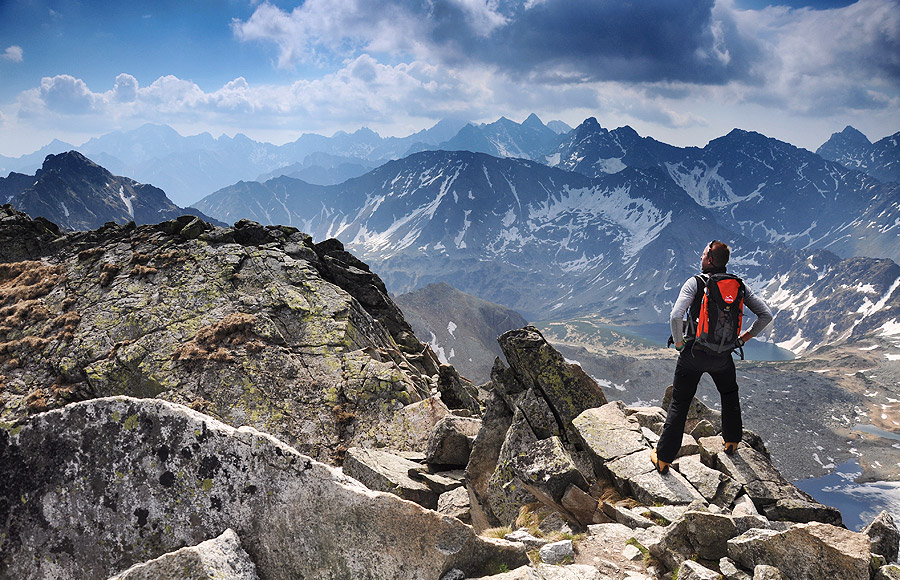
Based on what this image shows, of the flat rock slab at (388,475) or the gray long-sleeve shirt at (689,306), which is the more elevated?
the gray long-sleeve shirt at (689,306)

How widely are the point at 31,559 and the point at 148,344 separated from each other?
66.0 feet

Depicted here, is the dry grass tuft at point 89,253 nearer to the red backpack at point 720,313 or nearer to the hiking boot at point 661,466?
the hiking boot at point 661,466

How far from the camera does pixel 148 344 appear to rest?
23.9 m

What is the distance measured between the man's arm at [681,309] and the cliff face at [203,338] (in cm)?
1089

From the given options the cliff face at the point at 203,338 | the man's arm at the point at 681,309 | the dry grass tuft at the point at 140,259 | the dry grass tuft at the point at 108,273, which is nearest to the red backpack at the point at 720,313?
the man's arm at the point at 681,309

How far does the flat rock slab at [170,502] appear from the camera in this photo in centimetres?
624

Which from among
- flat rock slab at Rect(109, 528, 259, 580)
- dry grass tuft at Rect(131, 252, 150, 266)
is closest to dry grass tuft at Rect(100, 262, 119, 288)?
dry grass tuft at Rect(131, 252, 150, 266)

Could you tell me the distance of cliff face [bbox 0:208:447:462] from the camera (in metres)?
21.2

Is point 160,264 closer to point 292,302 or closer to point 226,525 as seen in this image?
point 292,302

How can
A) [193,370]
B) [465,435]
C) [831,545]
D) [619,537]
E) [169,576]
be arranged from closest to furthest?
1. [169,576]
2. [831,545]
3. [619,537]
4. [465,435]
5. [193,370]

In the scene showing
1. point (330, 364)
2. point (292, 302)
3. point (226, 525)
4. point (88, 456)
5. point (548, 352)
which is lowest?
point (226, 525)

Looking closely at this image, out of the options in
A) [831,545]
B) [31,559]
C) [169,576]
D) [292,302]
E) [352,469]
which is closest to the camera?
[169,576]

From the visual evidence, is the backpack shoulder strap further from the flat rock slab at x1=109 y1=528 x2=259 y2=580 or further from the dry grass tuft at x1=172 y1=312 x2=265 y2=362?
the dry grass tuft at x1=172 y1=312 x2=265 y2=362

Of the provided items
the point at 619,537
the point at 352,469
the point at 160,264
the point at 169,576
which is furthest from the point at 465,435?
the point at 160,264
